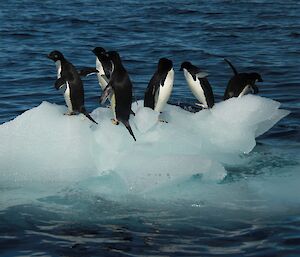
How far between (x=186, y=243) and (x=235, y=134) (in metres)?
2.64

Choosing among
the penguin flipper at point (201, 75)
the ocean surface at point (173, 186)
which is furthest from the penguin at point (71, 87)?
the penguin flipper at point (201, 75)

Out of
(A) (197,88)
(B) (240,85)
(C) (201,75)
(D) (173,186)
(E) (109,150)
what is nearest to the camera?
(D) (173,186)

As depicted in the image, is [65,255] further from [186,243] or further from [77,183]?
[77,183]

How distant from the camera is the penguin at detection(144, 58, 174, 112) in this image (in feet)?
31.1

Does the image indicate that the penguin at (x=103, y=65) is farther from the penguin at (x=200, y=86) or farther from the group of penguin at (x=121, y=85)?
the penguin at (x=200, y=86)

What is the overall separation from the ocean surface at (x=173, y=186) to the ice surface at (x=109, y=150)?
0.14m

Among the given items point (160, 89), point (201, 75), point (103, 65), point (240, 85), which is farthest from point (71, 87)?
point (240, 85)

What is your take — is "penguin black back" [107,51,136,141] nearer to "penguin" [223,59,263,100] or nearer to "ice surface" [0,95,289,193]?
"ice surface" [0,95,289,193]

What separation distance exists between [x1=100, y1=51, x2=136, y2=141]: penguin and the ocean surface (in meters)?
0.79

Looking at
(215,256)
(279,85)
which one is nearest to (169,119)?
(215,256)

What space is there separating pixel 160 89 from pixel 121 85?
71 cm

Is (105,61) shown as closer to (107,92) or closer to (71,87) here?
(71,87)

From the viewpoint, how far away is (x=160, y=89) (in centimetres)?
948

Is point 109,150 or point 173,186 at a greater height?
point 109,150
